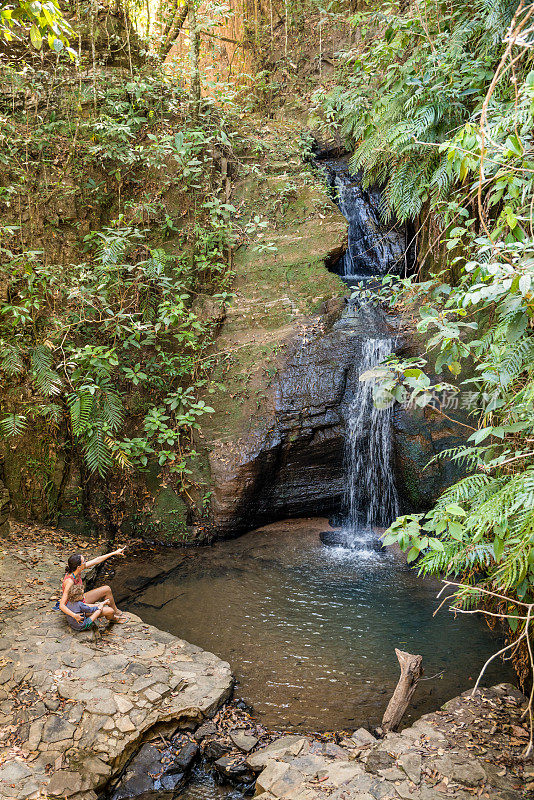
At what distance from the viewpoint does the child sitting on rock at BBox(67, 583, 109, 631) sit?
4.58m

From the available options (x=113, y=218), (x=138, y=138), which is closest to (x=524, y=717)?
(x=113, y=218)

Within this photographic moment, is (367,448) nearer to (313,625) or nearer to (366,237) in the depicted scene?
(313,625)

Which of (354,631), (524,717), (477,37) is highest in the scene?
(477,37)

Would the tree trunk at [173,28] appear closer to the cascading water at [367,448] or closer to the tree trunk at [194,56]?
the tree trunk at [194,56]

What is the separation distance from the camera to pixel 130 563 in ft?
21.1

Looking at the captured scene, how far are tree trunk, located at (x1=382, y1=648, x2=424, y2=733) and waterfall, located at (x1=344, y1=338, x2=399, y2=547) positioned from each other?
3118 millimetres

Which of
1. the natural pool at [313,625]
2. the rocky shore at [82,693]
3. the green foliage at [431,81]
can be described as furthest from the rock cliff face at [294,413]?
the rocky shore at [82,693]

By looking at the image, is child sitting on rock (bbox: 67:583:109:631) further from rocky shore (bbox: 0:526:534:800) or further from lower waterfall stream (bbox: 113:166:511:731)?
lower waterfall stream (bbox: 113:166:511:731)

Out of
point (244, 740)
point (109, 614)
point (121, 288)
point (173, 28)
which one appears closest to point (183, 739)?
point (244, 740)

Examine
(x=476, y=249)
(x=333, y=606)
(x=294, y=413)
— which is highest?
(x=476, y=249)

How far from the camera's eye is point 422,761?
3.27 metres

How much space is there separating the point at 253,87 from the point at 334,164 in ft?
11.3

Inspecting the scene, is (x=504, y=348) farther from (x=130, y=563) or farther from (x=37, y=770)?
(x=130, y=563)

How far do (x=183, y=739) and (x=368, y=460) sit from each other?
14.1 ft
